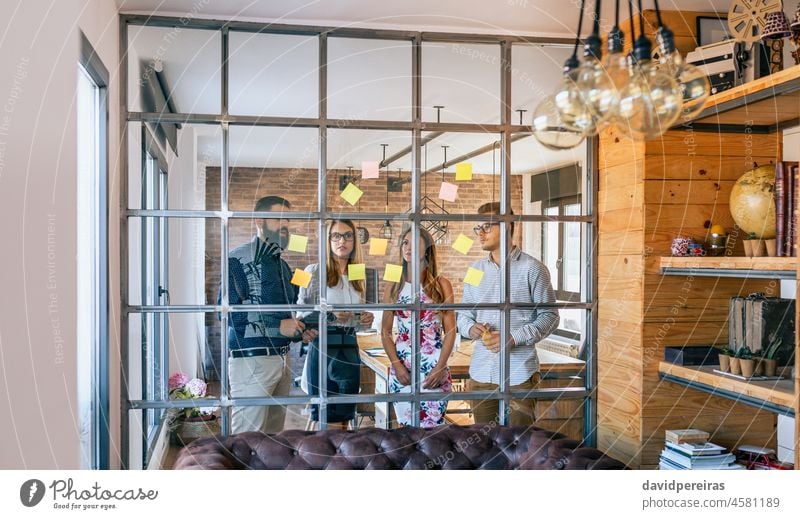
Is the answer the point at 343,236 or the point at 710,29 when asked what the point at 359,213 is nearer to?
the point at 343,236

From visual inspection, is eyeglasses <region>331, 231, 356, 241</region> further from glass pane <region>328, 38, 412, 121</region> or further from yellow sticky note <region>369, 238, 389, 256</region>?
glass pane <region>328, 38, 412, 121</region>

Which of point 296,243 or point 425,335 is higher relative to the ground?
point 296,243

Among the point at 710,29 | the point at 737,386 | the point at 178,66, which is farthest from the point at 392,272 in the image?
the point at 710,29

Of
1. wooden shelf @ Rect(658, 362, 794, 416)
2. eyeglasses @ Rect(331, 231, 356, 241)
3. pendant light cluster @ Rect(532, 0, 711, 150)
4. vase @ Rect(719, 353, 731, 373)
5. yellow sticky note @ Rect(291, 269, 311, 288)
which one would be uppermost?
pendant light cluster @ Rect(532, 0, 711, 150)

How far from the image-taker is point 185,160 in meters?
2.56

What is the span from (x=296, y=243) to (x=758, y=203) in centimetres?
151

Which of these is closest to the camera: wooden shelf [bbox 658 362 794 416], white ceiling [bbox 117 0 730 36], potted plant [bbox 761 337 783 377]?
wooden shelf [bbox 658 362 794 416]

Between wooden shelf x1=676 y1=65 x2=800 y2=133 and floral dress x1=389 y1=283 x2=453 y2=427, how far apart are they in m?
1.12

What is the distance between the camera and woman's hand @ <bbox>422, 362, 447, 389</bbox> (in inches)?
104

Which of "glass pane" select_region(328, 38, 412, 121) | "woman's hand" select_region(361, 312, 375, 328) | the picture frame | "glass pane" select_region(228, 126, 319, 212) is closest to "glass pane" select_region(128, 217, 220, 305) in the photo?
"glass pane" select_region(228, 126, 319, 212)

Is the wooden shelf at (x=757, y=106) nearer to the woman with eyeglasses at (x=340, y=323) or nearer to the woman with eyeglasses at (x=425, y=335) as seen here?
the woman with eyeglasses at (x=425, y=335)

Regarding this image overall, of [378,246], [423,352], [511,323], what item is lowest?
[423,352]

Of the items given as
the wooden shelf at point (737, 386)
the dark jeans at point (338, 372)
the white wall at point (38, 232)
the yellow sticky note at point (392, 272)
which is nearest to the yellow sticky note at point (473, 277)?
the yellow sticky note at point (392, 272)
